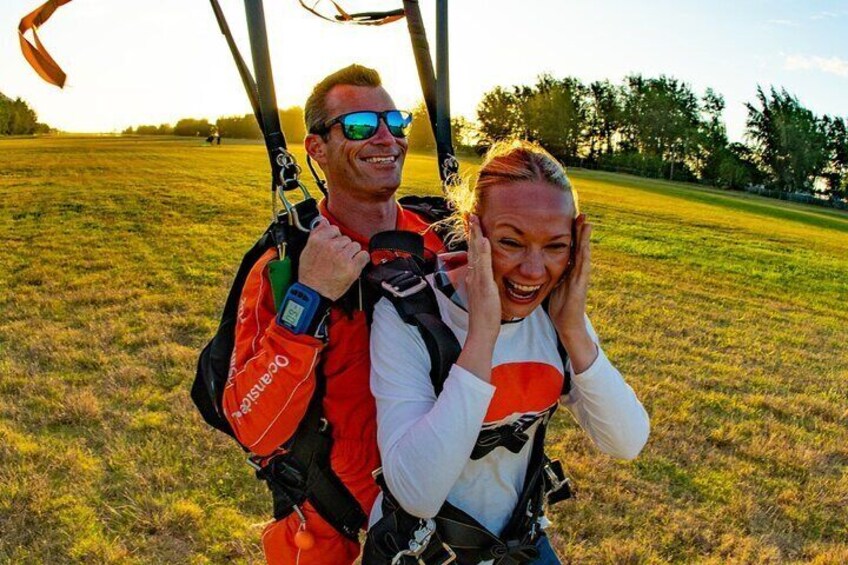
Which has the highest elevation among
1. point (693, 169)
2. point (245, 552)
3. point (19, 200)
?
point (693, 169)

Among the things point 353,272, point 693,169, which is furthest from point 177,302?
point 693,169

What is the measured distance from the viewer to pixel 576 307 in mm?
2242

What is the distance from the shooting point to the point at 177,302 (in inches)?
388

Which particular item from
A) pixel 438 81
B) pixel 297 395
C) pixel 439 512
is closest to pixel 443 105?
pixel 438 81

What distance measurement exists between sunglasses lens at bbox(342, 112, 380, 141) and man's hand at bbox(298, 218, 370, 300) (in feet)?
2.84

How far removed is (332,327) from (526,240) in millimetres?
843

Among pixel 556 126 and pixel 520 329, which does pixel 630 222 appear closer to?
pixel 520 329

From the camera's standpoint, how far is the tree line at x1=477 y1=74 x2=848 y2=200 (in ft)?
265

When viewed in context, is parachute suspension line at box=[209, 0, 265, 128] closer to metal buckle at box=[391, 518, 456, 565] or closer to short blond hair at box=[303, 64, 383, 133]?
short blond hair at box=[303, 64, 383, 133]

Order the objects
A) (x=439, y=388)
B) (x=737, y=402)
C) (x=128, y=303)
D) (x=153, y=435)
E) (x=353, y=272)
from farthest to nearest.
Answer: (x=128, y=303), (x=737, y=402), (x=153, y=435), (x=353, y=272), (x=439, y=388)

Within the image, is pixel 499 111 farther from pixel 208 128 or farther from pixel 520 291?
pixel 520 291

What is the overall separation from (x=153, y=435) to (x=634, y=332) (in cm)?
693

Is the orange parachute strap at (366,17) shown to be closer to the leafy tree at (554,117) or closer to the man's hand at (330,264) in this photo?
the man's hand at (330,264)

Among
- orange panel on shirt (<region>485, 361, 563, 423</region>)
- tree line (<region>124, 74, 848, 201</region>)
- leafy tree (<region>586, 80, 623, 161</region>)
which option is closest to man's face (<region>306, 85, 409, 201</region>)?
orange panel on shirt (<region>485, 361, 563, 423</region>)
